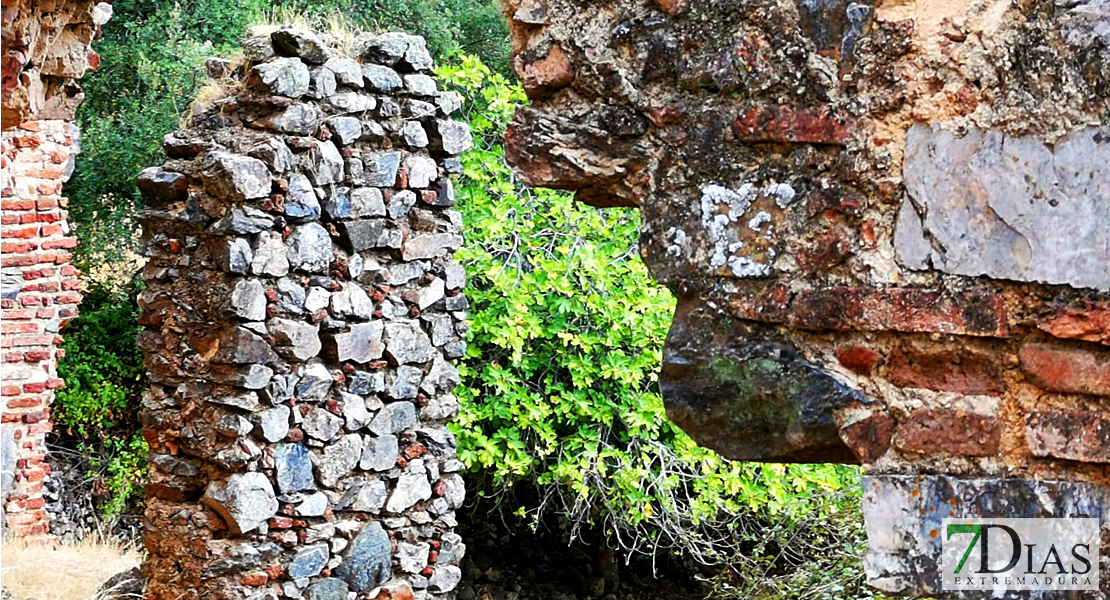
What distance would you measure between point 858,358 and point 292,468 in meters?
4.20

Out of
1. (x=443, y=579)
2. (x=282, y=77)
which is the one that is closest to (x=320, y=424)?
(x=443, y=579)

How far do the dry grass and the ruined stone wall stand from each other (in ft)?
3.01

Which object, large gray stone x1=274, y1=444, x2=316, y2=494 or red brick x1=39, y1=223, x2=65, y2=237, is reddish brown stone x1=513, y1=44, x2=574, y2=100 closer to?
large gray stone x1=274, y1=444, x2=316, y2=494

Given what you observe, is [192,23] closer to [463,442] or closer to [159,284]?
[463,442]

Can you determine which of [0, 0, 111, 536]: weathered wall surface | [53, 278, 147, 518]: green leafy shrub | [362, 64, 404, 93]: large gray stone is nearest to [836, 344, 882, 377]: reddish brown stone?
[362, 64, 404, 93]: large gray stone

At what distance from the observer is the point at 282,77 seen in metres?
5.73

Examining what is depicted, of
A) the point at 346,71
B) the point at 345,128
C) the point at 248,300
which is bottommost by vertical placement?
the point at 248,300

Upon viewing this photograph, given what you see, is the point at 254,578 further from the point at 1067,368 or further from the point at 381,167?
the point at 1067,368

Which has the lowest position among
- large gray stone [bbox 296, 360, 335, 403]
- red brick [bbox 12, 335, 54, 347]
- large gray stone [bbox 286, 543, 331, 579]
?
large gray stone [bbox 286, 543, 331, 579]

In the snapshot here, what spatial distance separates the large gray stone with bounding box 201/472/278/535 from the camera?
18.0 ft

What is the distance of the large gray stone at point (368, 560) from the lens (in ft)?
19.6

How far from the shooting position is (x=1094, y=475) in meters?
1.89

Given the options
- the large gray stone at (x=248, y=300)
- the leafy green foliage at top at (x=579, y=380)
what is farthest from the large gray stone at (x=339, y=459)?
the leafy green foliage at top at (x=579, y=380)

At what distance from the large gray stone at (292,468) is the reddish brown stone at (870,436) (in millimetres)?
4116
